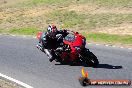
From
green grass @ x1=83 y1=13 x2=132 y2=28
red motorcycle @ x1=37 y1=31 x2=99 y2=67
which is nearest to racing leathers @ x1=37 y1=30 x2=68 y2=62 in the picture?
red motorcycle @ x1=37 y1=31 x2=99 y2=67

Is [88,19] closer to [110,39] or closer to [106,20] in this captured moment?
[106,20]

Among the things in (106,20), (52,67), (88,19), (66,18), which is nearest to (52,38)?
(52,67)

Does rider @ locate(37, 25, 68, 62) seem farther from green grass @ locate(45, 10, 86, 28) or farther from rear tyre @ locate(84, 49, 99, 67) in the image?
green grass @ locate(45, 10, 86, 28)

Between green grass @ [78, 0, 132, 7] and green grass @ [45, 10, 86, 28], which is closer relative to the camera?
green grass @ [45, 10, 86, 28]

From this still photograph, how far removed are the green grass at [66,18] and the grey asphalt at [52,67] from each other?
1188cm

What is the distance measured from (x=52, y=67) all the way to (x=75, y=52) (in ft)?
3.68

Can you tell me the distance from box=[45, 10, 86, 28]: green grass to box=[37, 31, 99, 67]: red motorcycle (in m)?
15.3

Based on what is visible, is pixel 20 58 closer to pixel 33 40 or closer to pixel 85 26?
pixel 33 40

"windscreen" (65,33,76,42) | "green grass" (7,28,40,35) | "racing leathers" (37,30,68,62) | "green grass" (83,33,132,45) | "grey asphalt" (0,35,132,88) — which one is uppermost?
"windscreen" (65,33,76,42)

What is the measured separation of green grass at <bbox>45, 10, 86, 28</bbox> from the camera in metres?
33.0

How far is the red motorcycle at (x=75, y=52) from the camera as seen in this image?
15.8 metres

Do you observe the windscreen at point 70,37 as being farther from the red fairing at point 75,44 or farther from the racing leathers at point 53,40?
the racing leathers at point 53,40

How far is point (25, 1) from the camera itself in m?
50.8

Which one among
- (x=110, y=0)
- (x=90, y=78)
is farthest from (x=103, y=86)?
(x=110, y=0)
